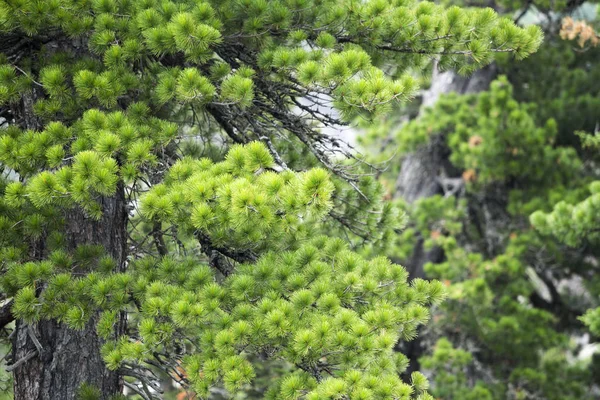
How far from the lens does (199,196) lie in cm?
411

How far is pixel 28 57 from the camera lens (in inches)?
197

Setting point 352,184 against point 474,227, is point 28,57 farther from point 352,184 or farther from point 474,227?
point 474,227

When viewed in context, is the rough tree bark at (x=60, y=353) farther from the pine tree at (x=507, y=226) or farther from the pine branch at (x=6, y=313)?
the pine tree at (x=507, y=226)

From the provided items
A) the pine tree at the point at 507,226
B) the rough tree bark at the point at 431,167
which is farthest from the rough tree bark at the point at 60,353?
the rough tree bark at the point at 431,167

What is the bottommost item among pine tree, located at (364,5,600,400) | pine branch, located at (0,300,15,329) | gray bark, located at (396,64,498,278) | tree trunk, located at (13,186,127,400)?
tree trunk, located at (13,186,127,400)

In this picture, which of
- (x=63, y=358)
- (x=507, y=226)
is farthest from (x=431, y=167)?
(x=63, y=358)

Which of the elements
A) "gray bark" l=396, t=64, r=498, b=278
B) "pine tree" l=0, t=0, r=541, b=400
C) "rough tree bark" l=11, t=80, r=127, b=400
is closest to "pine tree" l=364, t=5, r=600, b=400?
"gray bark" l=396, t=64, r=498, b=278

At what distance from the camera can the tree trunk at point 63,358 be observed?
4.67 metres

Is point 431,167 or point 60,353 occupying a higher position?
point 431,167

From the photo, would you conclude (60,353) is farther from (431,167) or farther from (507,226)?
(431,167)

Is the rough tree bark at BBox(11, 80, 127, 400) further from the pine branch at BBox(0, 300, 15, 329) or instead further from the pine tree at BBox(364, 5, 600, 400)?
the pine tree at BBox(364, 5, 600, 400)

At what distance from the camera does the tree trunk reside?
4.67 m

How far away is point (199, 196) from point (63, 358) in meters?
1.49

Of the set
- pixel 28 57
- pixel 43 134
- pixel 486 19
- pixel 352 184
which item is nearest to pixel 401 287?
pixel 352 184
